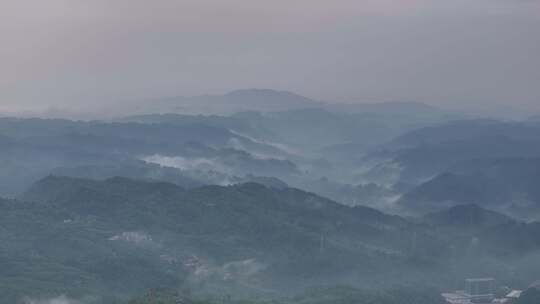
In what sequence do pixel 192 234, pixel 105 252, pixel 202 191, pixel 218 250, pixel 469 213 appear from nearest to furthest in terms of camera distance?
pixel 105 252 < pixel 218 250 < pixel 192 234 < pixel 202 191 < pixel 469 213

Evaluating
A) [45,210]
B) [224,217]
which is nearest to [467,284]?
[224,217]

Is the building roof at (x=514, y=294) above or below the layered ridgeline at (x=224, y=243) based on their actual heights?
below

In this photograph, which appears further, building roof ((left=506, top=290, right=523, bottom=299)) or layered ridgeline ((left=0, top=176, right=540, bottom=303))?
building roof ((left=506, top=290, right=523, bottom=299))

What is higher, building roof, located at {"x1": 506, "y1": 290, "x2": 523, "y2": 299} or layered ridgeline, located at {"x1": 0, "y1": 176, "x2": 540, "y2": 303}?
layered ridgeline, located at {"x1": 0, "y1": 176, "x2": 540, "y2": 303}

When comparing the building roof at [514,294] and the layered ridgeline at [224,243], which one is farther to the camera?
the building roof at [514,294]

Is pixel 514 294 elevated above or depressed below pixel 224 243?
below

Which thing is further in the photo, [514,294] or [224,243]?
[224,243]

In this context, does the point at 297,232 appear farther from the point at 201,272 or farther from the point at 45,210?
the point at 45,210

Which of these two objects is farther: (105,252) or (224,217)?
(224,217)
